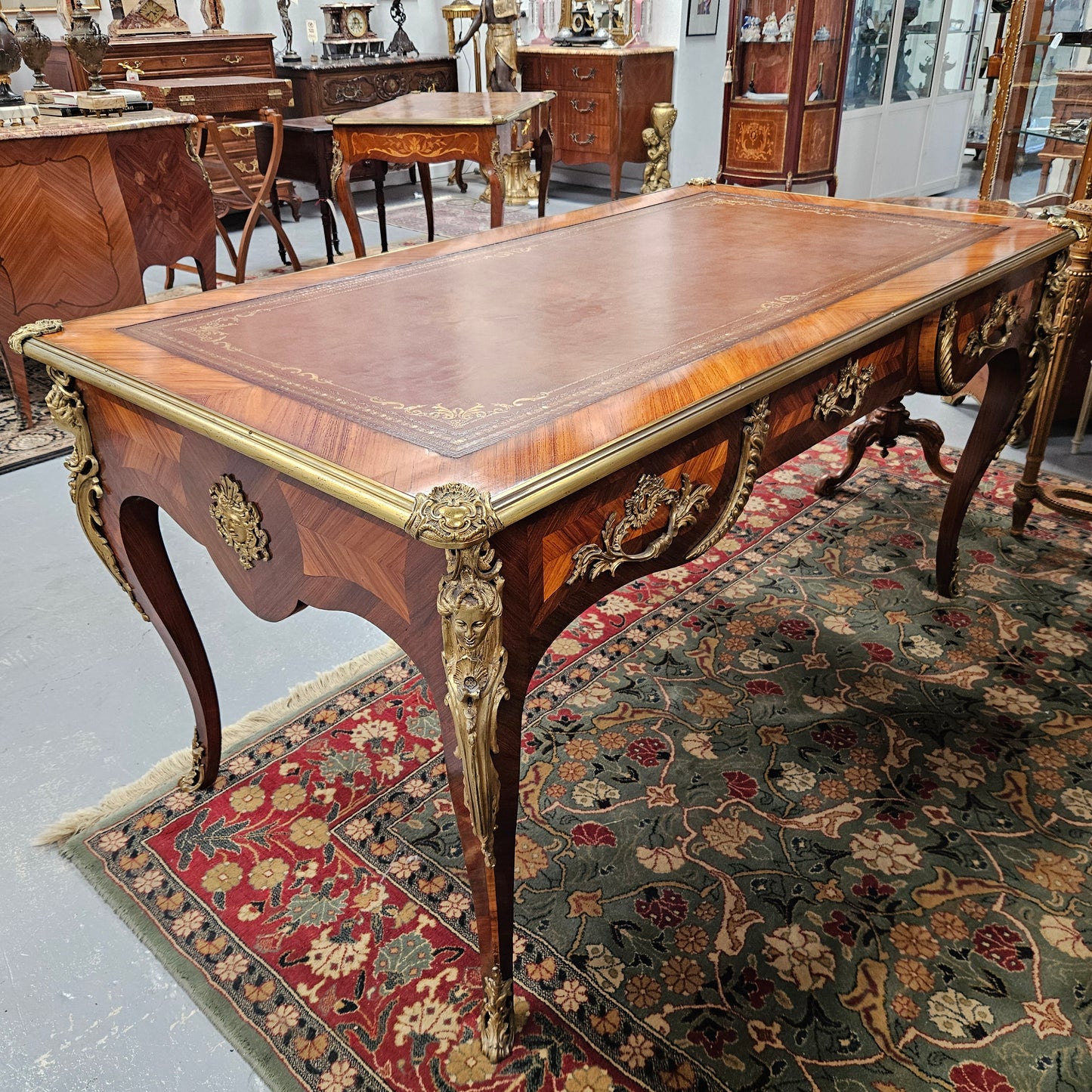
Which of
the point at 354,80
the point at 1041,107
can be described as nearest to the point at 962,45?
the point at 1041,107

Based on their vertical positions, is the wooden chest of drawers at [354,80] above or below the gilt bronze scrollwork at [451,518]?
above

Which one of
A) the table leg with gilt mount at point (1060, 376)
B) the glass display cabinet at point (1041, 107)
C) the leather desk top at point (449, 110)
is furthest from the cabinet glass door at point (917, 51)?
the table leg with gilt mount at point (1060, 376)

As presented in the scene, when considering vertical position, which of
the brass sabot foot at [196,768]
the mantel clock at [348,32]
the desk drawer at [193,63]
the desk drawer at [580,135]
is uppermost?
the mantel clock at [348,32]

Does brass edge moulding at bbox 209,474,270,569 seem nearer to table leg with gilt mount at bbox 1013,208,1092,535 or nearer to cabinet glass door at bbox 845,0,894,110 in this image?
table leg with gilt mount at bbox 1013,208,1092,535

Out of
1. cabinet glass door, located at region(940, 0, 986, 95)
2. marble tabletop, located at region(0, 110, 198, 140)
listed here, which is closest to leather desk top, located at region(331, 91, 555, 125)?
marble tabletop, located at region(0, 110, 198, 140)

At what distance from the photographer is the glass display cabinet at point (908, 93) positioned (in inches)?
243

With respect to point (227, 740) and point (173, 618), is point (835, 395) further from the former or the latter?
point (227, 740)

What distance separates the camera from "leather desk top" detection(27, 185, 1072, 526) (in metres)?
1.12

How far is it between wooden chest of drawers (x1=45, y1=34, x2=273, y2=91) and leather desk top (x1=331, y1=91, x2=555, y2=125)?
1.79m

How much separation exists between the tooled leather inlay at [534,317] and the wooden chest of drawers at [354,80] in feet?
17.4

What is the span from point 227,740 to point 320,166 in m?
4.44

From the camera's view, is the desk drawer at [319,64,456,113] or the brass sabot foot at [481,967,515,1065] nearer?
the brass sabot foot at [481,967,515,1065]

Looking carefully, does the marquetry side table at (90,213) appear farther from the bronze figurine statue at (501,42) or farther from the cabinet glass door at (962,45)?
the cabinet glass door at (962,45)

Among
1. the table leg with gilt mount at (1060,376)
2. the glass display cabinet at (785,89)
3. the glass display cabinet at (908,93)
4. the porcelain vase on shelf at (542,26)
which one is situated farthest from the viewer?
the porcelain vase on shelf at (542,26)
